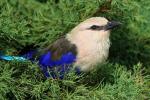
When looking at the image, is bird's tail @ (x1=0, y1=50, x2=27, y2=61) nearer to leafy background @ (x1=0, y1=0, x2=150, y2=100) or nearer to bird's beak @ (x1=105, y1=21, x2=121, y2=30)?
leafy background @ (x1=0, y1=0, x2=150, y2=100)

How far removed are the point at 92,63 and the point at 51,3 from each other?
590mm

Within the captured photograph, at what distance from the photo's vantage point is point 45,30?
99.0 inches

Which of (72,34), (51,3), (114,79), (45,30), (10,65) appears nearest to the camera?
(10,65)

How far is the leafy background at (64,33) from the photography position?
1.95 metres

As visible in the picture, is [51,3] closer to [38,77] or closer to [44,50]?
[44,50]

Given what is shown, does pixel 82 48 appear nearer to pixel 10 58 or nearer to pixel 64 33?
pixel 64 33

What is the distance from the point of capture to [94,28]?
229 centimetres

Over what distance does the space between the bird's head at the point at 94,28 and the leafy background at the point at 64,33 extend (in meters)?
0.11

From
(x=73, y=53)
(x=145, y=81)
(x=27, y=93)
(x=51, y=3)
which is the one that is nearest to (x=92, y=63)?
(x=73, y=53)

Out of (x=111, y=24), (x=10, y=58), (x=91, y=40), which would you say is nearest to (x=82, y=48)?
(x=91, y=40)

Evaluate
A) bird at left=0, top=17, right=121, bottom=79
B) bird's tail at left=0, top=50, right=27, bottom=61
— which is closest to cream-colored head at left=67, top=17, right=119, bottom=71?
bird at left=0, top=17, right=121, bottom=79

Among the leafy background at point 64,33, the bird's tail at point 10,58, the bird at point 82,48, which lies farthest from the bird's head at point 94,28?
the bird's tail at point 10,58

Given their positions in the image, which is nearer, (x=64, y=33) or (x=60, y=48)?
(x=60, y=48)

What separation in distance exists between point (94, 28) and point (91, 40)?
0.19 ft
